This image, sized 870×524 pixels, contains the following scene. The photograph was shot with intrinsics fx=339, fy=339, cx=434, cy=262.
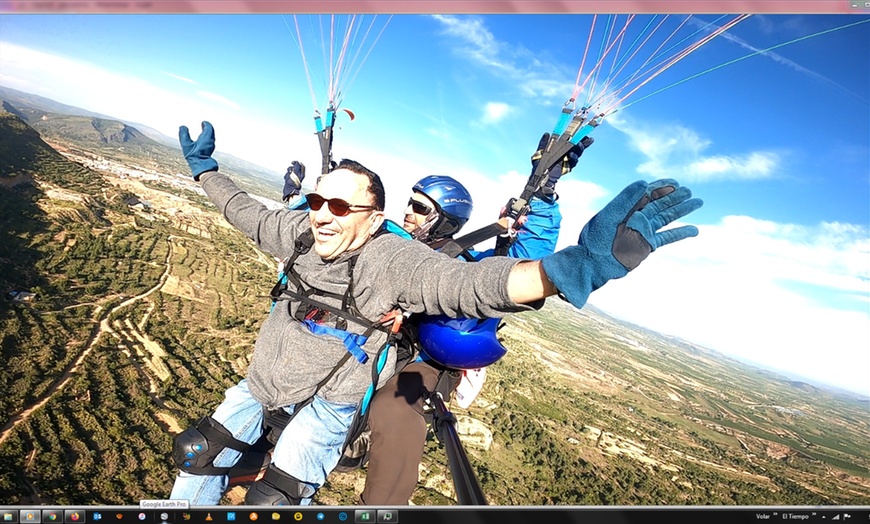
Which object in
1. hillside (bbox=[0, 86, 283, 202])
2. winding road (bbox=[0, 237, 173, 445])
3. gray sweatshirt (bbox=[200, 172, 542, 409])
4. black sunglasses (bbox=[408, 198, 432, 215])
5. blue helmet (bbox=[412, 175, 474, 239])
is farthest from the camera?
hillside (bbox=[0, 86, 283, 202])

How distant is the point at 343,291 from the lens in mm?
1125

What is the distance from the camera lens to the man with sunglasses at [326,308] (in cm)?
70

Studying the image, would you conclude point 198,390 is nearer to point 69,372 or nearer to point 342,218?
point 69,372

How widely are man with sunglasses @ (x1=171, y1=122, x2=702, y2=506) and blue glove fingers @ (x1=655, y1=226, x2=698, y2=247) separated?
2 centimetres

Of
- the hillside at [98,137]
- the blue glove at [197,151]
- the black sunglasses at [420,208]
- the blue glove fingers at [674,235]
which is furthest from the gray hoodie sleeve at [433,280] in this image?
the hillside at [98,137]

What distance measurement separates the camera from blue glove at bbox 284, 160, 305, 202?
237cm

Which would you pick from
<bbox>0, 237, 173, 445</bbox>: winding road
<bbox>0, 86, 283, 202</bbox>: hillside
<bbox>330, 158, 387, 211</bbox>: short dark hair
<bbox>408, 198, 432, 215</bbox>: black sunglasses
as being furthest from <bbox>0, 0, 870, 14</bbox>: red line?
<bbox>0, 86, 283, 202</bbox>: hillside

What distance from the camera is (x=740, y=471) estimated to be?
64.6 feet

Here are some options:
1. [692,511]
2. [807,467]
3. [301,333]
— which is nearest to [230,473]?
[301,333]

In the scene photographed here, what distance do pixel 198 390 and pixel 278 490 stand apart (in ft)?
29.4

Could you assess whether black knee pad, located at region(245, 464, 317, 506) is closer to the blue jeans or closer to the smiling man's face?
the blue jeans

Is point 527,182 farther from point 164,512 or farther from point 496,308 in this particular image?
point 164,512

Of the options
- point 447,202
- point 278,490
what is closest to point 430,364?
point 278,490

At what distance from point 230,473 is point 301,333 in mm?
816
